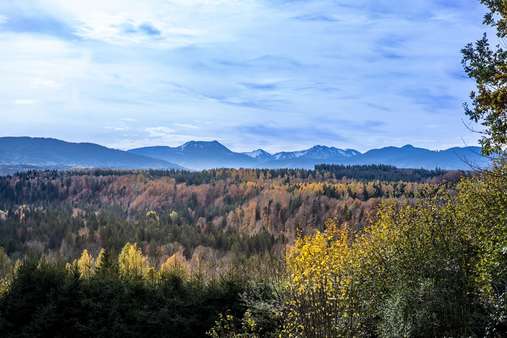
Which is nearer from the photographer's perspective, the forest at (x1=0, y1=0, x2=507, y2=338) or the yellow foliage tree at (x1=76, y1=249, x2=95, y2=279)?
the forest at (x1=0, y1=0, x2=507, y2=338)

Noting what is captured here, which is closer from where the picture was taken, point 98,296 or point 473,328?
point 473,328

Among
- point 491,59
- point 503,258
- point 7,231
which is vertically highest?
point 491,59

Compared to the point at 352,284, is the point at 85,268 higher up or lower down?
lower down

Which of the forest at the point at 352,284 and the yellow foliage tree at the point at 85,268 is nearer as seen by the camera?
the forest at the point at 352,284

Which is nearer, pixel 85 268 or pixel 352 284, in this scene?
pixel 352 284

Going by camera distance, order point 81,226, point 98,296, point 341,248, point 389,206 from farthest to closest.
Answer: point 81,226
point 98,296
point 341,248
point 389,206

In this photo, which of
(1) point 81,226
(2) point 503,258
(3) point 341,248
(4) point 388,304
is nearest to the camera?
(2) point 503,258

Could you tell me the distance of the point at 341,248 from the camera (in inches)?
1510

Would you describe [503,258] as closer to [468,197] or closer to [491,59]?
[468,197]

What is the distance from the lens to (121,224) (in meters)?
152

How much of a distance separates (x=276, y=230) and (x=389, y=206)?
14263 cm

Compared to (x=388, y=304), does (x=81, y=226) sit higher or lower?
lower

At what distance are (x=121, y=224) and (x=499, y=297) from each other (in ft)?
457

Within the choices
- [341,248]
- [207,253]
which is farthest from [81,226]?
[341,248]
